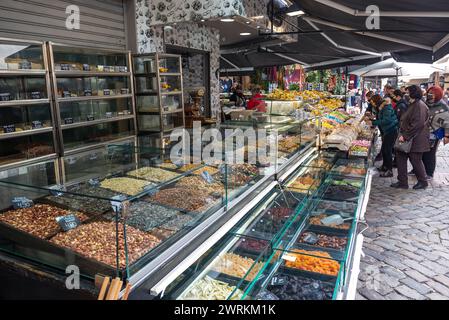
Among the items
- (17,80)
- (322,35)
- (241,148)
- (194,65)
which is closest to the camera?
(17,80)

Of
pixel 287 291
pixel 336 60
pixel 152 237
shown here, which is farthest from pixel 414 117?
pixel 336 60

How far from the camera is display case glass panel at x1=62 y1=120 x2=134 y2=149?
200 inches

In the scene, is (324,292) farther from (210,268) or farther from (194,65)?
(194,65)

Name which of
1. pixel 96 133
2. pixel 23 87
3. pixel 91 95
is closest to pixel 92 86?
pixel 91 95

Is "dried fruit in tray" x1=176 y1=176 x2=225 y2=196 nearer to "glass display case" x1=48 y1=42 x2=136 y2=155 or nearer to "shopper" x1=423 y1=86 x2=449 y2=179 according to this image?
"glass display case" x1=48 y1=42 x2=136 y2=155

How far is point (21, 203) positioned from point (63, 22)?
3.32 meters

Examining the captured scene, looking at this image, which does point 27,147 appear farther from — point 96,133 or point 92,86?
point 92,86

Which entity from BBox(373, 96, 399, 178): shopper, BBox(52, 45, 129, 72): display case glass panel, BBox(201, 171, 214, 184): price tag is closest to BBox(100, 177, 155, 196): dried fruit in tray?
BBox(201, 171, 214, 184): price tag

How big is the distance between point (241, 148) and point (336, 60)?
46.0 feet

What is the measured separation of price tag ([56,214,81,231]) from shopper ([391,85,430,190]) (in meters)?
6.75

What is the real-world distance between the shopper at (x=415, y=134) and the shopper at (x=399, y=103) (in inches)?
52.1

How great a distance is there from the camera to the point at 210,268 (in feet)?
8.34

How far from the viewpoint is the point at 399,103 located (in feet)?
28.6

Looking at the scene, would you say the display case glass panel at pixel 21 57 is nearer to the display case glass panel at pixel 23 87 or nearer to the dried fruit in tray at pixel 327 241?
the display case glass panel at pixel 23 87
